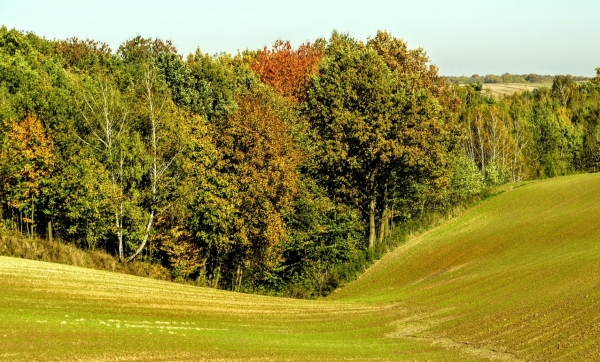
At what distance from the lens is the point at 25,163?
63.7 meters

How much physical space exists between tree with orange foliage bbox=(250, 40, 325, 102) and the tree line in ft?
103

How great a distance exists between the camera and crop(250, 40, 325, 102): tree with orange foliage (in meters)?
123

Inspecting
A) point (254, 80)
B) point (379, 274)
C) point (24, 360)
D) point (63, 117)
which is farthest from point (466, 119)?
point (24, 360)

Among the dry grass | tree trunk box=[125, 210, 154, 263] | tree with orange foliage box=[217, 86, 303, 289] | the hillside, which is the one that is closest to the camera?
the hillside

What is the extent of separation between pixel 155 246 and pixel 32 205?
11.4 meters

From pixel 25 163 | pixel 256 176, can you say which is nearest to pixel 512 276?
pixel 256 176

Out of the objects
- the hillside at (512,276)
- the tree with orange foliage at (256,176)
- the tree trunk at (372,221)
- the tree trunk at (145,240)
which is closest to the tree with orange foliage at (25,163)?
the tree trunk at (145,240)

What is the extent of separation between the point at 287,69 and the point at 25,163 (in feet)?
251

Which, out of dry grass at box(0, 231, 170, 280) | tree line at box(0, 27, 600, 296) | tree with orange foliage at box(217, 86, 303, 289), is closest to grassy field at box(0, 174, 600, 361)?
tree with orange foliage at box(217, 86, 303, 289)

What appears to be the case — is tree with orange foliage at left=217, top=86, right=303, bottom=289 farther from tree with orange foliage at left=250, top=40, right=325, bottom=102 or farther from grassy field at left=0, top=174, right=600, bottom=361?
tree with orange foliage at left=250, top=40, right=325, bottom=102

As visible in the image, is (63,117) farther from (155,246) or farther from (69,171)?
→ (155,246)

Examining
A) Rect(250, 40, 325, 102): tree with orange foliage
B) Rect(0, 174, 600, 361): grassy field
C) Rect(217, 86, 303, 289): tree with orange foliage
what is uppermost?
Rect(250, 40, 325, 102): tree with orange foliage

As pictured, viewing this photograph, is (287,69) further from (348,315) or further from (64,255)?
(348,315)

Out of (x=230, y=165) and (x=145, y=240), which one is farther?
(x=230, y=165)
